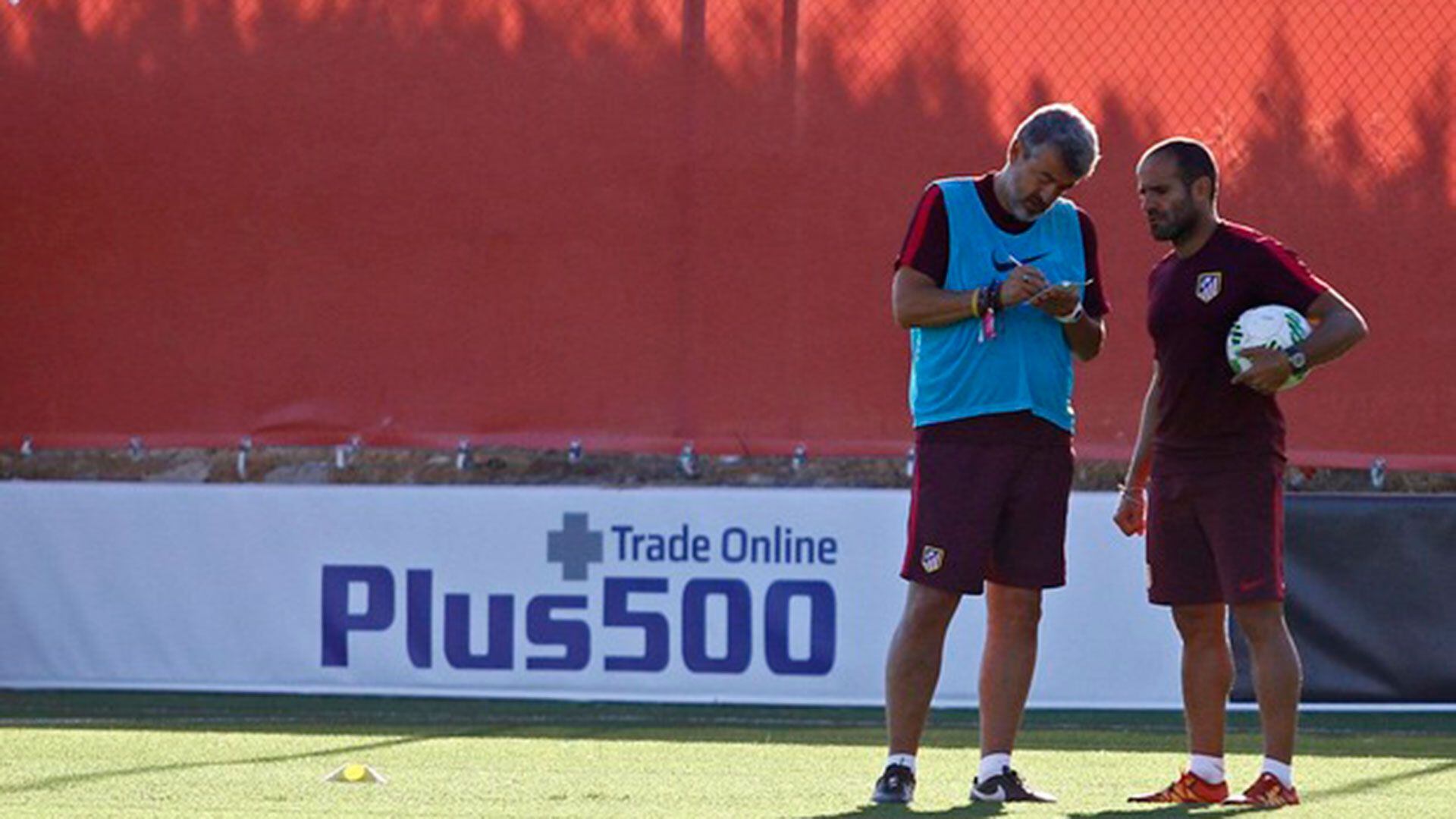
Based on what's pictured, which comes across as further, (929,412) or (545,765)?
(545,765)

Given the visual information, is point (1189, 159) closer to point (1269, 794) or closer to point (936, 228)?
point (936, 228)

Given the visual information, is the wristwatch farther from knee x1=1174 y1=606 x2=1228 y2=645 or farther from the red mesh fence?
the red mesh fence

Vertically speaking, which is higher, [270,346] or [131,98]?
[131,98]

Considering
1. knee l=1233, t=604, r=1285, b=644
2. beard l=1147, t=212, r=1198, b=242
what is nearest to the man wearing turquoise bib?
beard l=1147, t=212, r=1198, b=242

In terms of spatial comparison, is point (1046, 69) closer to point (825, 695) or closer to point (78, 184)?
point (825, 695)

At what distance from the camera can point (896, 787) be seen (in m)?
6.23

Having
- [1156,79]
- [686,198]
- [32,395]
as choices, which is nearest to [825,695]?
[686,198]

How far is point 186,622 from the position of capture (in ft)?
32.0

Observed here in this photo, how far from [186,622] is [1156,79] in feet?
12.8

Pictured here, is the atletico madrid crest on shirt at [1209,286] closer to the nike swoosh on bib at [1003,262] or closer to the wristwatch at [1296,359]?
the wristwatch at [1296,359]

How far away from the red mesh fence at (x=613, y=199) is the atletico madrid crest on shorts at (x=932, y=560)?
137 inches

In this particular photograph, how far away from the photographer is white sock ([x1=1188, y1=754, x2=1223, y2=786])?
6.40m

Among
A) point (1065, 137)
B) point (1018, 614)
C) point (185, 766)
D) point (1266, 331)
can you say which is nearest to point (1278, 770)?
point (1018, 614)

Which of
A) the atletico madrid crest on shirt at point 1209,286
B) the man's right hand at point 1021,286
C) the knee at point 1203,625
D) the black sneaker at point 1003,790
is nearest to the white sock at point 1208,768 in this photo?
the knee at point 1203,625
